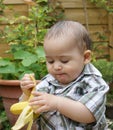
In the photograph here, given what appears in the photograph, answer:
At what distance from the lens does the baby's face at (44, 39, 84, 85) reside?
178 centimetres

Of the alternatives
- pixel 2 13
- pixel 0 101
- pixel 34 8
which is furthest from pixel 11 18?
pixel 0 101

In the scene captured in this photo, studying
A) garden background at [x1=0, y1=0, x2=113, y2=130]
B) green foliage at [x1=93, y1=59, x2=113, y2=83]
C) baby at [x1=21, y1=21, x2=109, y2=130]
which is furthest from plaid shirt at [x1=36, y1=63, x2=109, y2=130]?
green foliage at [x1=93, y1=59, x2=113, y2=83]

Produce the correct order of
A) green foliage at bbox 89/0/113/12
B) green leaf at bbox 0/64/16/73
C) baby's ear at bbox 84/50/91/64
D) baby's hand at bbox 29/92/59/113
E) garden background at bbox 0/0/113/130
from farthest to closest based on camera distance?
green foliage at bbox 89/0/113/12 < garden background at bbox 0/0/113/130 < green leaf at bbox 0/64/16/73 < baby's ear at bbox 84/50/91/64 < baby's hand at bbox 29/92/59/113

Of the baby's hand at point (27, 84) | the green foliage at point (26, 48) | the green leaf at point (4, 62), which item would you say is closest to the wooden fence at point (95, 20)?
the green foliage at point (26, 48)

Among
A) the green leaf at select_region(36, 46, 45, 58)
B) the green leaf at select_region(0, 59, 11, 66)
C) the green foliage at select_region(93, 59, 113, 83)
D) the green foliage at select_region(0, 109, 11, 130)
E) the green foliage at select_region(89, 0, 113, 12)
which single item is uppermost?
the green foliage at select_region(89, 0, 113, 12)

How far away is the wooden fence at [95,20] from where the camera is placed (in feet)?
18.5

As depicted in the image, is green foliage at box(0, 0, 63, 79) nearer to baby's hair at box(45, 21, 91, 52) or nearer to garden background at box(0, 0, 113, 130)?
garden background at box(0, 0, 113, 130)

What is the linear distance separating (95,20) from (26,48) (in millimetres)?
1750

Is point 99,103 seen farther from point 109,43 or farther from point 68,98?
point 109,43

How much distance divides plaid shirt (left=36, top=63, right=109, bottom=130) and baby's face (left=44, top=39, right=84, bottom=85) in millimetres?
58

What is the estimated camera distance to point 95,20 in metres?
5.76

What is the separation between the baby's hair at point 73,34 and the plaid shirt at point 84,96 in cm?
12

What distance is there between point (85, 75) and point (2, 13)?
3.20 m

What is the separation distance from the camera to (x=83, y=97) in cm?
178
